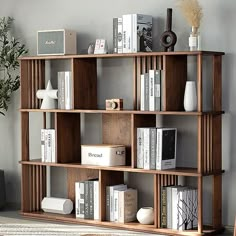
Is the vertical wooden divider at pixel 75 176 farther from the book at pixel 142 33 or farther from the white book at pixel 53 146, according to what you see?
the book at pixel 142 33

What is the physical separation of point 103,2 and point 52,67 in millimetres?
702

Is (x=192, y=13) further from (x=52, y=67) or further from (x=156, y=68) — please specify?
(x=52, y=67)

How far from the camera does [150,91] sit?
5.24m

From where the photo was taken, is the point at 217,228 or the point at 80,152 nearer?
the point at 217,228

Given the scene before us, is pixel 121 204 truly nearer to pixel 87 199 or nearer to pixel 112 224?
pixel 112 224

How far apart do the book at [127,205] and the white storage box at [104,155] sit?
0.74ft

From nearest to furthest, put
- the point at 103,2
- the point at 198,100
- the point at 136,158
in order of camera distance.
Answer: the point at 198,100, the point at 136,158, the point at 103,2

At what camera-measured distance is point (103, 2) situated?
5.78 meters

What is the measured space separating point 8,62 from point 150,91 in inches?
57.6

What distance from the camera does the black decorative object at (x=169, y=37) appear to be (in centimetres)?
521

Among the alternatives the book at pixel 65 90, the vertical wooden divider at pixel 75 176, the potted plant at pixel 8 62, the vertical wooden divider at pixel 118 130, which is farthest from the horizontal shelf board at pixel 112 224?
the potted plant at pixel 8 62

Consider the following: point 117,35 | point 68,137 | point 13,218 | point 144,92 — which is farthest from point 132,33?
point 13,218

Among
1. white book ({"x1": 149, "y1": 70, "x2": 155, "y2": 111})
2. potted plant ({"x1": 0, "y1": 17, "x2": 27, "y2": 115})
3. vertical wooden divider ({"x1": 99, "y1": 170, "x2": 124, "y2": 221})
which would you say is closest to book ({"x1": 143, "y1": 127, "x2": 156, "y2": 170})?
white book ({"x1": 149, "y1": 70, "x2": 155, "y2": 111})

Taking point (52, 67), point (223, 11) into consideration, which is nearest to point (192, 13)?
point (223, 11)
